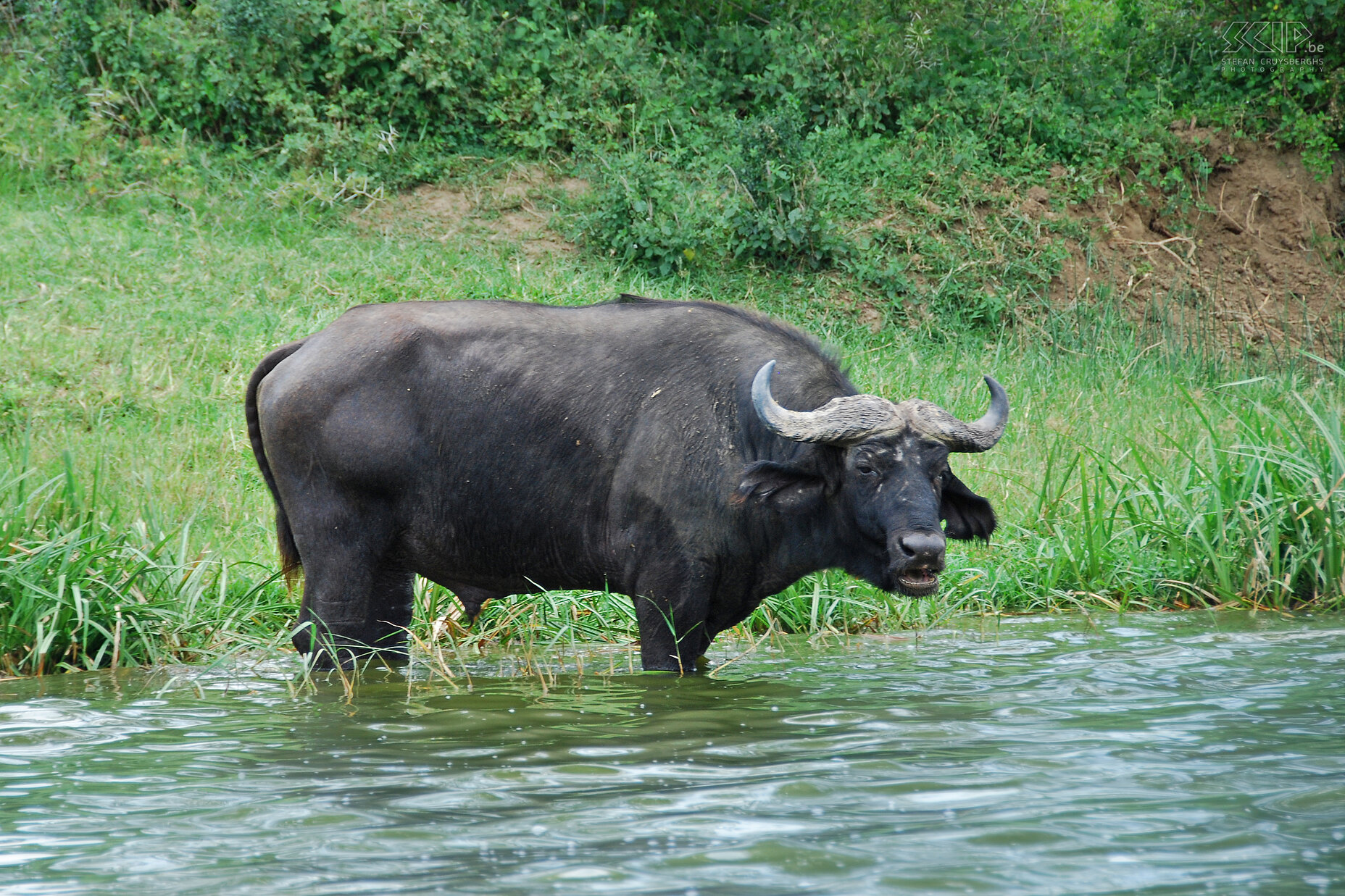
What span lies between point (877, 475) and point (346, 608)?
7.47ft

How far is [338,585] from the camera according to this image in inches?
216

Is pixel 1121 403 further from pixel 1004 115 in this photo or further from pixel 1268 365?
pixel 1004 115

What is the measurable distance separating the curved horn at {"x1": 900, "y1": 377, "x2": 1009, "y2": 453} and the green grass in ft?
5.16

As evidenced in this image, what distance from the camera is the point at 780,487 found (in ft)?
16.7

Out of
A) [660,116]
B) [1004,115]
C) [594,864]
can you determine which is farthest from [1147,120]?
[594,864]

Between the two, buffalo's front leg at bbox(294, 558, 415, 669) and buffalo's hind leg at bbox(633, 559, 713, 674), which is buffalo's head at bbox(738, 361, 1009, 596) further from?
buffalo's front leg at bbox(294, 558, 415, 669)

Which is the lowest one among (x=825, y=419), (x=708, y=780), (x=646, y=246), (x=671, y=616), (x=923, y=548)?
(x=708, y=780)

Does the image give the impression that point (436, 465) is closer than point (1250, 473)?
Yes

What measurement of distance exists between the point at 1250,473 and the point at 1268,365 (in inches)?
202

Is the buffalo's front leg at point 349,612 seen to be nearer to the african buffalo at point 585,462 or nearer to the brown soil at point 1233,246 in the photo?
the african buffalo at point 585,462

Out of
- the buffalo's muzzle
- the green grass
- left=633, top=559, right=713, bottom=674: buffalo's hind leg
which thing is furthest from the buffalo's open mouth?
the green grass

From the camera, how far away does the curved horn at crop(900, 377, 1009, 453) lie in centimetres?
512

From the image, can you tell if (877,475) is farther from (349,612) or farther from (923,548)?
(349,612)

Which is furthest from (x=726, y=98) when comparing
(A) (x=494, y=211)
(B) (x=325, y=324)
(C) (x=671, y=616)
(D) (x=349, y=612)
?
(C) (x=671, y=616)
